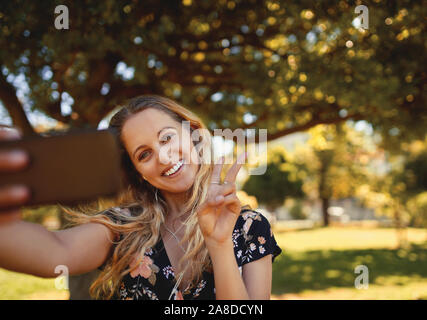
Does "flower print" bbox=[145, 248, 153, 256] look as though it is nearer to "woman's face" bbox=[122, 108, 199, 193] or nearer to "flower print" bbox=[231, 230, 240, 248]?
"woman's face" bbox=[122, 108, 199, 193]

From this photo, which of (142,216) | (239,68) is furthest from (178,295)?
(239,68)

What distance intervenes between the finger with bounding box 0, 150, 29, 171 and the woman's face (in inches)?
43.2

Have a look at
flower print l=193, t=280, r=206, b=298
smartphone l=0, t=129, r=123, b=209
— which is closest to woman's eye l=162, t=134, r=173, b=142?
flower print l=193, t=280, r=206, b=298

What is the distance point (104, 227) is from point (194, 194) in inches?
21.0

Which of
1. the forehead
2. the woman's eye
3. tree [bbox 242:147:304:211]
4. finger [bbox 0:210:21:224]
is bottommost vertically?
tree [bbox 242:147:304:211]

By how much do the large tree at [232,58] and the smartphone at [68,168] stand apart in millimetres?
4091

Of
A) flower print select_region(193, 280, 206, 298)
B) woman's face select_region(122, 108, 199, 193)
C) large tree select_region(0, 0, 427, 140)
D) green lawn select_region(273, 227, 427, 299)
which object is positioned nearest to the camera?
flower print select_region(193, 280, 206, 298)

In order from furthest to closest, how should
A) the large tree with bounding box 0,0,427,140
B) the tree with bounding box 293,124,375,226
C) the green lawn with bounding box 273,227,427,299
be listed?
1. the tree with bounding box 293,124,375,226
2. the green lawn with bounding box 273,227,427,299
3. the large tree with bounding box 0,0,427,140

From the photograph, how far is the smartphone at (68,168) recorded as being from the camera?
879 mm

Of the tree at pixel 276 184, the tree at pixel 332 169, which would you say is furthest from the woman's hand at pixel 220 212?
the tree at pixel 276 184

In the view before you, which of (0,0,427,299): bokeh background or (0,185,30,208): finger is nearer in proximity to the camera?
(0,185,30,208): finger

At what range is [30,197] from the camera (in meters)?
0.89

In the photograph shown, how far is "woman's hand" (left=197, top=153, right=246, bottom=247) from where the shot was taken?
1500 millimetres

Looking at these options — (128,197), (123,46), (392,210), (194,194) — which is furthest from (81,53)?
(392,210)
